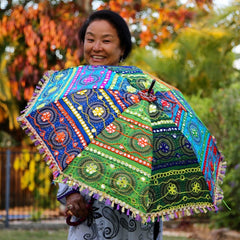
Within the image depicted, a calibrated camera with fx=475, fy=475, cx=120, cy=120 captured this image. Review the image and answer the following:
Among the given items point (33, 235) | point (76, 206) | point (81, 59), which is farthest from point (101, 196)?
point (81, 59)

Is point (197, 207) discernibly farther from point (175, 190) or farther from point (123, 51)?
point (123, 51)

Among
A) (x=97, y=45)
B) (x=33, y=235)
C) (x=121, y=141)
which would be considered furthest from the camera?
(x=33, y=235)

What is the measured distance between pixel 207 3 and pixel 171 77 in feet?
7.89

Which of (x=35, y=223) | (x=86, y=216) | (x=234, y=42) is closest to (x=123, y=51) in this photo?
(x=86, y=216)

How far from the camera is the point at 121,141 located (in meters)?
2.43

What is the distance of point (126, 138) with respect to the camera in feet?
8.00

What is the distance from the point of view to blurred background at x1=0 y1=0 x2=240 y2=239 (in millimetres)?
9891

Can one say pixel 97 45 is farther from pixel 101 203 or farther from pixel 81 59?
pixel 81 59

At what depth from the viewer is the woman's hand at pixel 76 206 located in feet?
8.16

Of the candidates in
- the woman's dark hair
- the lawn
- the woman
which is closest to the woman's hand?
the woman

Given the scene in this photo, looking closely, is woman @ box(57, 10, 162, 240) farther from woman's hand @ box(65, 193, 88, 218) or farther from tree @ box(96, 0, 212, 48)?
tree @ box(96, 0, 212, 48)

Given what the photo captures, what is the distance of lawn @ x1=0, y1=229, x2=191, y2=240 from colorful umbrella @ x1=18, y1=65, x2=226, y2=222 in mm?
6389

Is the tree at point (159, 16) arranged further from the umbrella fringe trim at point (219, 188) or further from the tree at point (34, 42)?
the umbrella fringe trim at point (219, 188)

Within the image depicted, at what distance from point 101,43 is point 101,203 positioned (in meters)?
0.94
